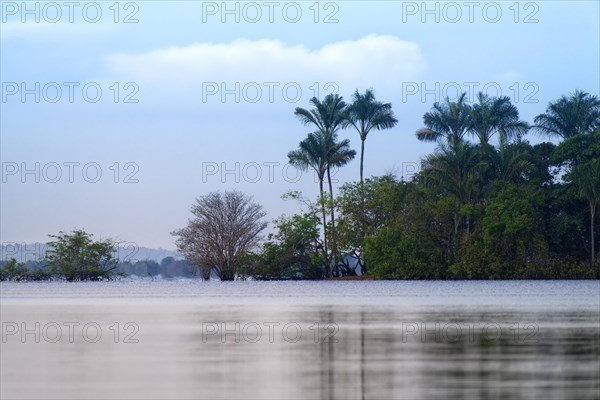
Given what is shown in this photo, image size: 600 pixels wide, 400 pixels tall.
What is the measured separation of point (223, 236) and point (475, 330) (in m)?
52.7

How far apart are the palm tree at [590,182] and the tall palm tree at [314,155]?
1636 centimetres

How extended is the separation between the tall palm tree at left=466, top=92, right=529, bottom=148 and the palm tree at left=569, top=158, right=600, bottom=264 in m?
8.58

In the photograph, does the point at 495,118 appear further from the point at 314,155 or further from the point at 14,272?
the point at 14,272

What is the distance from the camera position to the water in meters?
10.6

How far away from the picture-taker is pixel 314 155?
6881 cm

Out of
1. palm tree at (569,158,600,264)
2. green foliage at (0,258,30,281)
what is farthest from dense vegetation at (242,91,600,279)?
green foliage at (0,258,30,281)

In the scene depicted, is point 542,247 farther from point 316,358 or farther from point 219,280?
point 316,358

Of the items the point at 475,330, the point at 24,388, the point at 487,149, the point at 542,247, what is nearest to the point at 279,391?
the point at 24,388

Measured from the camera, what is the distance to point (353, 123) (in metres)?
70.4

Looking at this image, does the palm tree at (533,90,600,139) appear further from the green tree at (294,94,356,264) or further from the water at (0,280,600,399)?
the water at (0,280,600,399)

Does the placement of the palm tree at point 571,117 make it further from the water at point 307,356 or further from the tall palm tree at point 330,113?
the water at point 307,356

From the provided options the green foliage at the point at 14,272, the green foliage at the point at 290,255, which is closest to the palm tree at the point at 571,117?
the green foliage at the point at 290,255

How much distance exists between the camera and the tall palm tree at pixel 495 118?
220 ft

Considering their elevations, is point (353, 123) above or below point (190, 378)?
above
